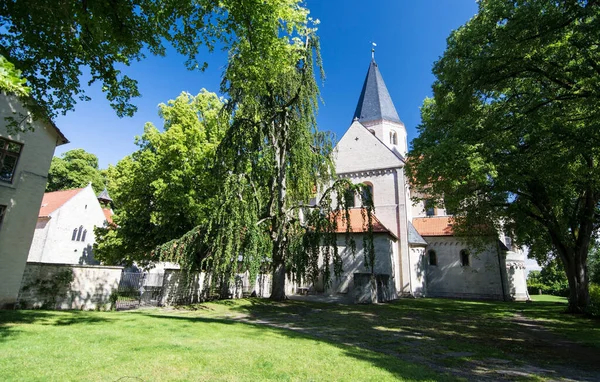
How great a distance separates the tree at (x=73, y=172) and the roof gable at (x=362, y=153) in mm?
32541

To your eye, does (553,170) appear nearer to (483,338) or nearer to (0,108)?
(483,338)

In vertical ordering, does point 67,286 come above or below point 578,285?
below

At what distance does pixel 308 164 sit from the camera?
14.0 m

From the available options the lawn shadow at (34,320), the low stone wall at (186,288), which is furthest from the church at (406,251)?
the lawn shadow at (34,320)

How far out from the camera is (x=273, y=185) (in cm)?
1516

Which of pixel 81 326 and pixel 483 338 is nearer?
pixel 81 326

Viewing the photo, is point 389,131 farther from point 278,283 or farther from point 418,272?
point 278,283

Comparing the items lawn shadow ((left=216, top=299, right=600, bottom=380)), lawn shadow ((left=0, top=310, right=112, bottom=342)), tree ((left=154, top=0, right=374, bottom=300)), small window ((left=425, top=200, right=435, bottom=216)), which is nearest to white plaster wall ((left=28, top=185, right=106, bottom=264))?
tree ((left=154, top=0, right=374, bottom=300))

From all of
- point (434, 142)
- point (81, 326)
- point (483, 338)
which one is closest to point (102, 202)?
point (81, 326)

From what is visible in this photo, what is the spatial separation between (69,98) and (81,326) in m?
6.08

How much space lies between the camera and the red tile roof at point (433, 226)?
2811cm

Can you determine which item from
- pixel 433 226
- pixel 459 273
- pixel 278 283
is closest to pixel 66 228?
pixel 278 283

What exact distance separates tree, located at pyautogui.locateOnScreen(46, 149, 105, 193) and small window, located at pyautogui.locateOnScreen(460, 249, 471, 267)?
42979mm

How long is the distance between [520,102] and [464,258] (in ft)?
64.9
